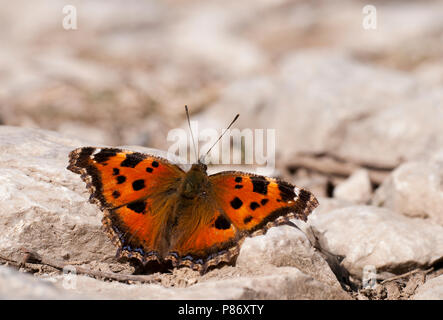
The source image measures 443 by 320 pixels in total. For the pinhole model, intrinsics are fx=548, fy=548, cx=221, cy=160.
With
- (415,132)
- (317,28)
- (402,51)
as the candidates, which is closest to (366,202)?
(415,132)

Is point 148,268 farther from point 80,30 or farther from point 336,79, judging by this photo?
point 80,30

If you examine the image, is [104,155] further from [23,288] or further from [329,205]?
[329,205]

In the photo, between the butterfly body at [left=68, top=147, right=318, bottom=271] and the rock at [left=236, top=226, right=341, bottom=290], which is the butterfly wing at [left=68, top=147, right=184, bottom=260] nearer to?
the butterfly body at [left=68, top=147, right=318, bottom=271]

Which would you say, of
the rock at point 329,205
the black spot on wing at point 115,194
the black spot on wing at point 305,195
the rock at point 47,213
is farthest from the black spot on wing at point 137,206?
the rock at point 329,205

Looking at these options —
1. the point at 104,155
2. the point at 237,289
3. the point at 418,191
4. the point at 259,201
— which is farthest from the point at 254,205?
the point at 418,191

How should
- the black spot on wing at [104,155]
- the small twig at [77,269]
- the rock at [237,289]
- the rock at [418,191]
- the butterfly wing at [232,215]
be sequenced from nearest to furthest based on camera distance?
the rock at [237,289], the small twig at [77,269], the butterfly wing at [232,215], the black spot on wing at [104,155], the rock at [418,191]

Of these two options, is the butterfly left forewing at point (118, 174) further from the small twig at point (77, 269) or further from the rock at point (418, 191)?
the rock at point (418, 191)

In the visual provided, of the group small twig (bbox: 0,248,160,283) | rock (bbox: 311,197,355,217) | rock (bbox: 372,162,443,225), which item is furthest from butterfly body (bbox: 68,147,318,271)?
rock (bbox: 372,162,443,225)
